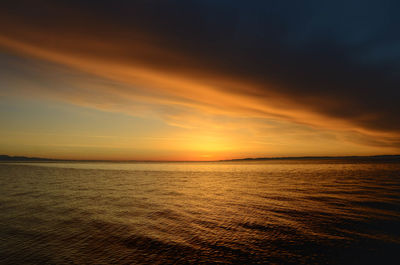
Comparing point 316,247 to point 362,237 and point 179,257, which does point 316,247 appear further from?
point 179,257

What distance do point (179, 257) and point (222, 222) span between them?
7864mm

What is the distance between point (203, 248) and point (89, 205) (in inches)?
738

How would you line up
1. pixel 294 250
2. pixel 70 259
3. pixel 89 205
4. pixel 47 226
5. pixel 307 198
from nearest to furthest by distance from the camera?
1. pixel 70 259
2. pixel 294 250
3. pixel 47 226
4. pixel 89 205
5. pixel 307 198

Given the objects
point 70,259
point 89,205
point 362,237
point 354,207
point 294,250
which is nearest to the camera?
point 70,259

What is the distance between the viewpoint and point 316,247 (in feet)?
48.8

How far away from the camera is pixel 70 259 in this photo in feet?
43.7

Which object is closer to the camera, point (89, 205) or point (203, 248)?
point (203, 248)

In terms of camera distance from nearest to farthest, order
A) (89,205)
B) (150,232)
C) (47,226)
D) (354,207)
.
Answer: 1. (150,232)
2. (47,226)
3. (354,207)
4. (89,205)

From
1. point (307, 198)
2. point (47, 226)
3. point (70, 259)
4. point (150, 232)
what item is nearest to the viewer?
point (70, 259)

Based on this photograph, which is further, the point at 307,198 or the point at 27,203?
the point at 307,198

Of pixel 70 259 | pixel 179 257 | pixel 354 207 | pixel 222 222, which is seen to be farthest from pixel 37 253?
pixel 354 207

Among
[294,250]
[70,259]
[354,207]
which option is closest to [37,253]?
[70,259]

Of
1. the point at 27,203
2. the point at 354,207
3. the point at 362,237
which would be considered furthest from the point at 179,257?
the point at 27,203

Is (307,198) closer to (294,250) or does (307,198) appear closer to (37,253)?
(294,250)
